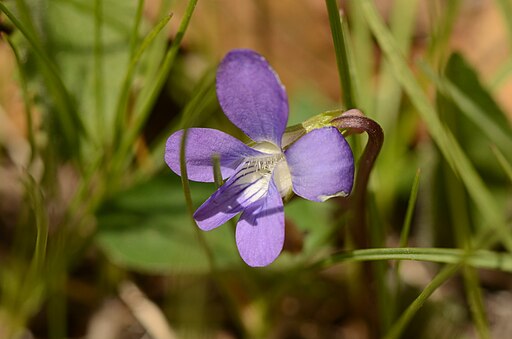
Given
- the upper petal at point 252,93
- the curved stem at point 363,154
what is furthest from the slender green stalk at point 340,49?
the upper petal at point 252,93

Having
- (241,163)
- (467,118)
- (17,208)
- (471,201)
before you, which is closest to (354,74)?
(241,163)

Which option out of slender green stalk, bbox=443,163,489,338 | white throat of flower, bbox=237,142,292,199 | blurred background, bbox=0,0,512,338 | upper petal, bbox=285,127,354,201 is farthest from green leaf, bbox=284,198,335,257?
upper petal, bbox=285,127,354,201

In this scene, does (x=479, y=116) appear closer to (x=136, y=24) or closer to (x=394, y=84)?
(x=394, y=84)

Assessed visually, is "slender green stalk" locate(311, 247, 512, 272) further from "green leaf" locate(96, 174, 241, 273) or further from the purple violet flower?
"green leaf" locate(96, 174, 241, 273)

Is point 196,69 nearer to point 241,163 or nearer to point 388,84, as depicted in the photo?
point 388,84

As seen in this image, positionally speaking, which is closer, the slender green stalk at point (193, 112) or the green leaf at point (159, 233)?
the slender green stalk at point (193, 112)

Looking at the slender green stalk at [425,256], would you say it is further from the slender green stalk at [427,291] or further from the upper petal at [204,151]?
the upper petal at [204,151]

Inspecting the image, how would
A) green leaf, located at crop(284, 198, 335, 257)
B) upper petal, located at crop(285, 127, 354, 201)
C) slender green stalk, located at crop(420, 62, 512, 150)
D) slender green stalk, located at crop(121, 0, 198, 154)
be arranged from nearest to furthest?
upper petal, located at crop(285, 127, 354, 201)
slender green stalk, located at crop(121, 0, 198, 154)
slender green stalk, located at crop(420, 62, 512, 150)
green leaf, located at crop(284, 198, 335, 257)
